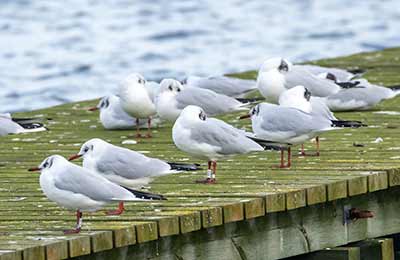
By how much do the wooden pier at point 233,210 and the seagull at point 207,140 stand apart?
0.17 m

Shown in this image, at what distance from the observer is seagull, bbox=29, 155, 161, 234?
716cm

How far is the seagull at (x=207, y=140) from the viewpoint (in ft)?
27.3

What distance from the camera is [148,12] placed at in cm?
3494

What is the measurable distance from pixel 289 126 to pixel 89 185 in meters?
1.86

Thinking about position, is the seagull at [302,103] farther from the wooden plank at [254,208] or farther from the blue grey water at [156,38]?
the blue grey water at [156,38]

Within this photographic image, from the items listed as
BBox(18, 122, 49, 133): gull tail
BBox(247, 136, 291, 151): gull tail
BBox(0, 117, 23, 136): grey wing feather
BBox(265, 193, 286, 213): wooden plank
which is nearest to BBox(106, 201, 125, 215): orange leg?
BBox(265, 193, 286, 213): wooden plank

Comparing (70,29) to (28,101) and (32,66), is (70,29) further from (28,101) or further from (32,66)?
(28,101)

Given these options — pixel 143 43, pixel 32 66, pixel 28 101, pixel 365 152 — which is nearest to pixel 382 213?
pixel 365 152

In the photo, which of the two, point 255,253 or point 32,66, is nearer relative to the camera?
point 255,253

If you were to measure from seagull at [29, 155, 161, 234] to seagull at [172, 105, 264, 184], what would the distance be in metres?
1.07

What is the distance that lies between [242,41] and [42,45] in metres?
3.59

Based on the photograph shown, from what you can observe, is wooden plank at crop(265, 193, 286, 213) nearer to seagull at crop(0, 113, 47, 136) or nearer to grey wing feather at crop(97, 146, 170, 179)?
grey wing feather at crop(97, 146, 170, 179)

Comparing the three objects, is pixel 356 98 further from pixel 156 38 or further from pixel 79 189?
pixel 156 38

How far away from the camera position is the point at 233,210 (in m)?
7.67
